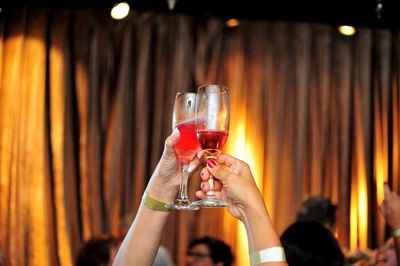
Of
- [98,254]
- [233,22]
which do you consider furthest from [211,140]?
[233,22]

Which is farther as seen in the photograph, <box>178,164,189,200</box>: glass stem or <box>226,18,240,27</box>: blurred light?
<box>226,18,240,27</box>: blurred light

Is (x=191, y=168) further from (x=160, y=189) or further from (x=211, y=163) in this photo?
(x=211, y=163)

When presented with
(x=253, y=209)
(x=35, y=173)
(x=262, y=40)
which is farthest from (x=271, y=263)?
(x=262, y=40)

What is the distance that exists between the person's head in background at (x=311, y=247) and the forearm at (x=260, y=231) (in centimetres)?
73

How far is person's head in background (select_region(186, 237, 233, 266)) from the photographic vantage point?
4.01 meters

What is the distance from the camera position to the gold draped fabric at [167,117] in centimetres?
577

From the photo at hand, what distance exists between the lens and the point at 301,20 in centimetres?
627

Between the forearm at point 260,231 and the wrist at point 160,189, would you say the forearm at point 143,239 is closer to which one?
the wrist at point 160,189

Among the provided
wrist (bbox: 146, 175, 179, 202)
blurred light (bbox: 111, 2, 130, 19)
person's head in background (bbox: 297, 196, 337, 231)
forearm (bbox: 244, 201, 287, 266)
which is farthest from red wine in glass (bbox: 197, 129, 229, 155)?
blurred light (bbox: 111, 2, 130, 19)

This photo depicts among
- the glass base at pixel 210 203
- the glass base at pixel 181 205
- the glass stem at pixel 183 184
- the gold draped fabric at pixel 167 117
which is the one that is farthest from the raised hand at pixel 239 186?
the gold draped fabric at pixel 167 117

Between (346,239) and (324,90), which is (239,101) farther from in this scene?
(346,239)

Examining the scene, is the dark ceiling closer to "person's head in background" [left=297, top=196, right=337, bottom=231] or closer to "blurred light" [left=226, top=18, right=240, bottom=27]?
"blurred light" [left=226, top=18, right=240, bottom=27]

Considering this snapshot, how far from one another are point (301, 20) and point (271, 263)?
5.01m

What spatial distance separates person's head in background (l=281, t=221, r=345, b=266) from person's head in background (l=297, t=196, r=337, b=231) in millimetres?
2335
